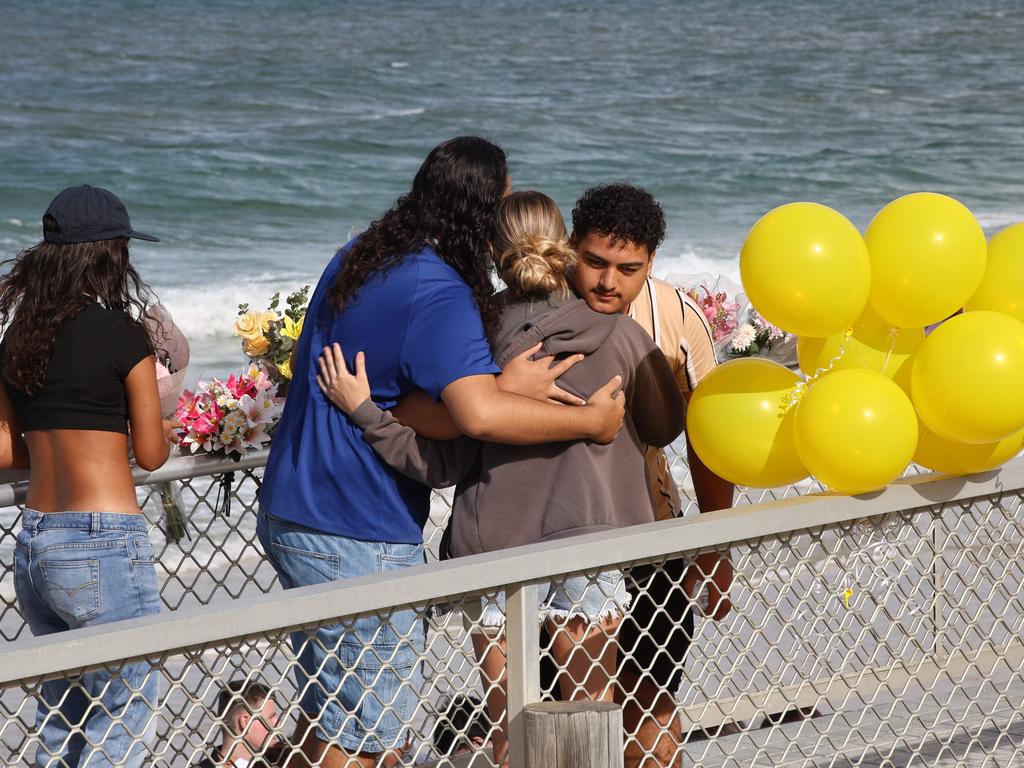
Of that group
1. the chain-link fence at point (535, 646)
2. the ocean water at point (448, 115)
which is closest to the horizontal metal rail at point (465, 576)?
the chain-link fence at point (535, 646)

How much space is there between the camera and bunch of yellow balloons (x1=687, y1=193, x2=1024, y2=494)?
233 centimetres

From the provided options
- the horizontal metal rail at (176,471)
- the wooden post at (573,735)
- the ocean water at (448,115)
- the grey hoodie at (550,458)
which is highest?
the grey hoodie at (550,458)

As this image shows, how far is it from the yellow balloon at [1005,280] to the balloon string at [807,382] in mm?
274

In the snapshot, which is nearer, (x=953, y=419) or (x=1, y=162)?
(x=953, y=419)

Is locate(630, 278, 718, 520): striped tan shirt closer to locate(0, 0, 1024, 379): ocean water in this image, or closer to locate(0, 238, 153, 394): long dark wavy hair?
locate(0, 238, 153, 394): long dark wavy hair

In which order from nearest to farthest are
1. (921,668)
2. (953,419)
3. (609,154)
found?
(953,419) < (921,668) < (609,154)

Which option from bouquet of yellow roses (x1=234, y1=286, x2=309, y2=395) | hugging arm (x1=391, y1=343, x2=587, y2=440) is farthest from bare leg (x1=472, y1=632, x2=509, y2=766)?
bouquet of yellow roses (x1=234, y1=286, x2=309, y2=395)

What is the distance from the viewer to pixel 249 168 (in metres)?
22.2

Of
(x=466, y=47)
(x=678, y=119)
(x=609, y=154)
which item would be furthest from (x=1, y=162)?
(x=466, y=47)

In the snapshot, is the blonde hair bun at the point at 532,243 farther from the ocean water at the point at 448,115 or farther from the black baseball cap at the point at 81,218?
the ocean water at the point at 448,115

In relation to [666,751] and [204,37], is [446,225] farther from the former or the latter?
[204,37]

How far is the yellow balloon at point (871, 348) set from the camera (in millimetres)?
2570

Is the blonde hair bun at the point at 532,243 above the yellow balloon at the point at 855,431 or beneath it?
above

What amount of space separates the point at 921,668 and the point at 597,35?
37.0m
